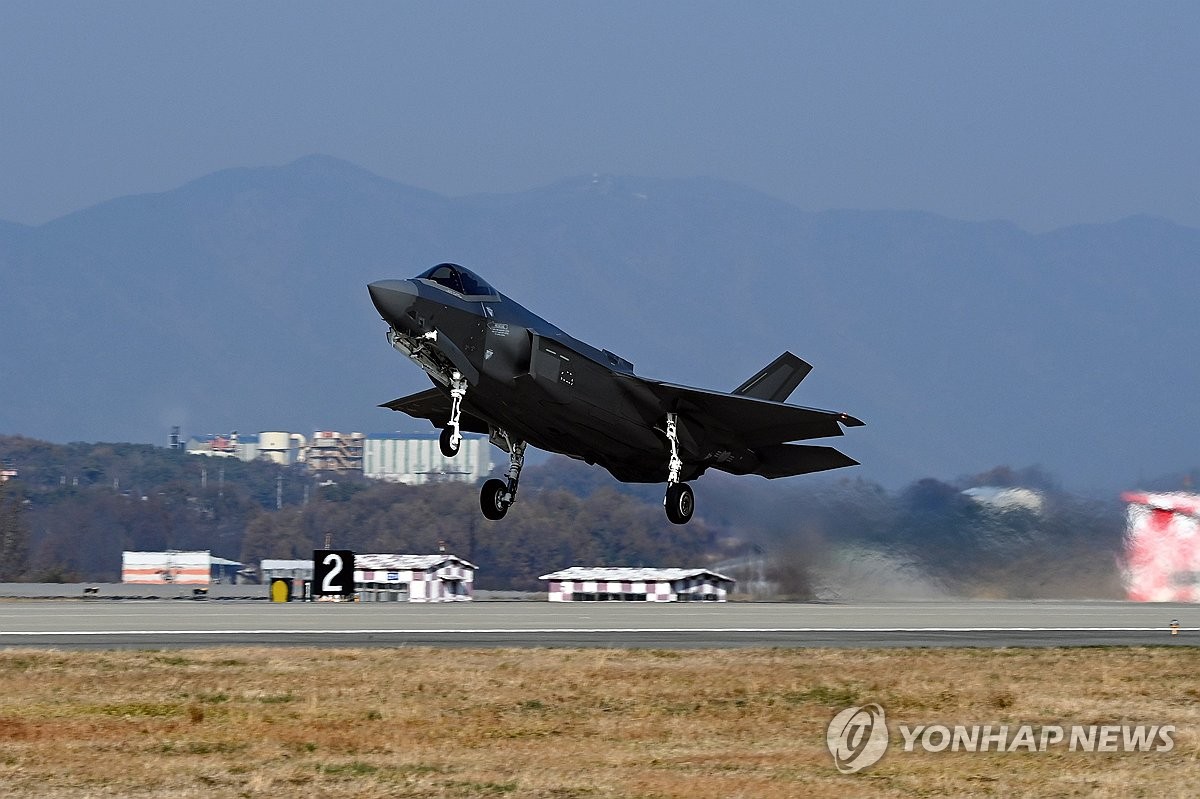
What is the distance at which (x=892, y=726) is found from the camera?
21.3 m

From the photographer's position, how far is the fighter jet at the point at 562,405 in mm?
29031

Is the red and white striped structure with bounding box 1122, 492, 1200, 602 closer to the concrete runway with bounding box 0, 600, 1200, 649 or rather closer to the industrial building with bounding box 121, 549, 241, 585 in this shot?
the concrete runway with bounding box 0, 600, 1200, 649

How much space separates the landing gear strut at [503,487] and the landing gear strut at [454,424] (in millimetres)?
2958

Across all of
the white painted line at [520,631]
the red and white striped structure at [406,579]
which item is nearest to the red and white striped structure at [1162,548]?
the white painted line at [520,631]

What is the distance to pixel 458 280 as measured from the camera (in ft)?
98.3

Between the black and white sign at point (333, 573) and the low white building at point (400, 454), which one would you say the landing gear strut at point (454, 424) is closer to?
the black and white sign at point (333, 573)

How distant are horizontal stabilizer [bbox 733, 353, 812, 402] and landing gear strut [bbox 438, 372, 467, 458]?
11329mm

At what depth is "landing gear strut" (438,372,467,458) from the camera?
28531 millimetres

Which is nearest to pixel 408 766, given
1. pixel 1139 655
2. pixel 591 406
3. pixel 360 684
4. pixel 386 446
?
pixel 360 684

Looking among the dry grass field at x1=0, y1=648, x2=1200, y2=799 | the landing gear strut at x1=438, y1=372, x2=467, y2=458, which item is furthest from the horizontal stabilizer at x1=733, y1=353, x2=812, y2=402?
the landing gear strut at x1=438, y1=372, x2=467, y2=458

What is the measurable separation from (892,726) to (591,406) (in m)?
12.2

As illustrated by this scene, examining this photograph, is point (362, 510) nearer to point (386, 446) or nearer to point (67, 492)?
point (67, 492)

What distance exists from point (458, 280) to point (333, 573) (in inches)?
1260

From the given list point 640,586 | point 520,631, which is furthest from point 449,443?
point 640,586
